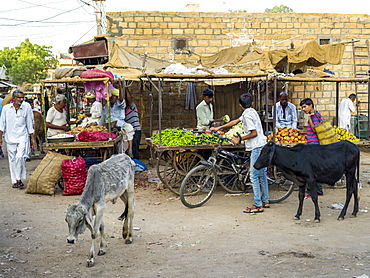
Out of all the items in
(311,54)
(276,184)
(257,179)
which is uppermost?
(311,54)

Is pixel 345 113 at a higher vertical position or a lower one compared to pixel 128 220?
higher

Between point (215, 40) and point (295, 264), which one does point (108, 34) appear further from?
point (295, 264)

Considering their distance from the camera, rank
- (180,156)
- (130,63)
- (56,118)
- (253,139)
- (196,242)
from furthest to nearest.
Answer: (130,63), (56,118), (180,156), (253,139), (196,242)

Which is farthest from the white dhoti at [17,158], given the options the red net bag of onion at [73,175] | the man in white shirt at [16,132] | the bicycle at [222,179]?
the bicycle at [222,179]

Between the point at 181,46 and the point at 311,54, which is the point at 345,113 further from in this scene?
the point at 181,46

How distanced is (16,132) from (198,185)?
4.49 m

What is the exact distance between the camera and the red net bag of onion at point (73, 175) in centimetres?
855

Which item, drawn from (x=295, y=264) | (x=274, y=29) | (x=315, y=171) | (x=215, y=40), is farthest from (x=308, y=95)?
(x=295, y=264)

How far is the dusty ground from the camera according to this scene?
4.70 meters

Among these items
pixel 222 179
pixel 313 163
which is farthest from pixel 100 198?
pixel 222 179

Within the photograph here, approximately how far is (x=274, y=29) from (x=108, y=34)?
6.28m

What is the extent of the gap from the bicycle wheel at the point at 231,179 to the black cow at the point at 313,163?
1.52 meters

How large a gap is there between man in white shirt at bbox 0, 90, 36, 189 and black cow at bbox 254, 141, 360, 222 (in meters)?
5.47

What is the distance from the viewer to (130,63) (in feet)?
40.1
